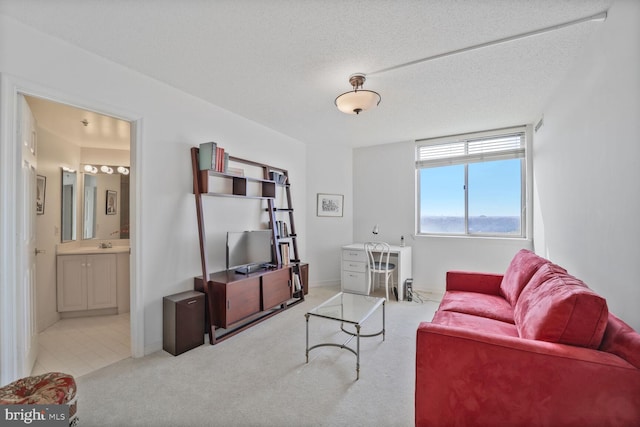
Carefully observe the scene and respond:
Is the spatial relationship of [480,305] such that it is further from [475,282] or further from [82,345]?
[82,345]

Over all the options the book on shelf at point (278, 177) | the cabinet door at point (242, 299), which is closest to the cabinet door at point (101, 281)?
the cabinet door at point (242, 299)

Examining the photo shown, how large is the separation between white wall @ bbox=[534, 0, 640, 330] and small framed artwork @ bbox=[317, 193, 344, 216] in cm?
307

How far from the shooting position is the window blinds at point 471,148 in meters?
3.99

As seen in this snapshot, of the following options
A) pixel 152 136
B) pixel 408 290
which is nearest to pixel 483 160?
pixel 408 290

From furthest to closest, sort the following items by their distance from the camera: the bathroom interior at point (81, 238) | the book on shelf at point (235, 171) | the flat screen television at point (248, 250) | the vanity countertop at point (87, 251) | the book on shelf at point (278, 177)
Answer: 1. the book on shelf at point (278, 177)
2. the vanity countertop at point (87, 251)
3. the book on shelf at point (235, 171)
4. the flat screen television at point (248, 250)
5. the bathroom interior at point (81, 238)

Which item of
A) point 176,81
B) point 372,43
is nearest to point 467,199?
point 372,43

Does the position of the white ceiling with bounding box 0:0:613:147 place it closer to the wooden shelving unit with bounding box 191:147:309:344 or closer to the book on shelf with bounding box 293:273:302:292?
the wooden shelving unit with bounding box 191:147:309:344

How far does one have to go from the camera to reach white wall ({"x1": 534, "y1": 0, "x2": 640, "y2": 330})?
1456 mm

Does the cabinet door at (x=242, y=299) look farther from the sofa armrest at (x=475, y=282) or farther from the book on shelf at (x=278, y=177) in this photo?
the sofa armrest at (x=475, y=282)

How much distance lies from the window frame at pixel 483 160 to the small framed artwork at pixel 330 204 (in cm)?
133

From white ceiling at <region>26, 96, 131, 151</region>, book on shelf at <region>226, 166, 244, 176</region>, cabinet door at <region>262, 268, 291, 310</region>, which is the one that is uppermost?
white ceiling at <region>26, 96, 131, 151</region>

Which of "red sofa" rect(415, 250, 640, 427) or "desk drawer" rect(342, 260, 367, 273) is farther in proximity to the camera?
"desk drawer" rect(342, 260, 367, 273)

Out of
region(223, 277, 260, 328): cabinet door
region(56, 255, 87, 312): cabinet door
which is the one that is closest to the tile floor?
region(56, 255, 87, 312): cabinet door

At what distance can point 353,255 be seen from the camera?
4.40m
